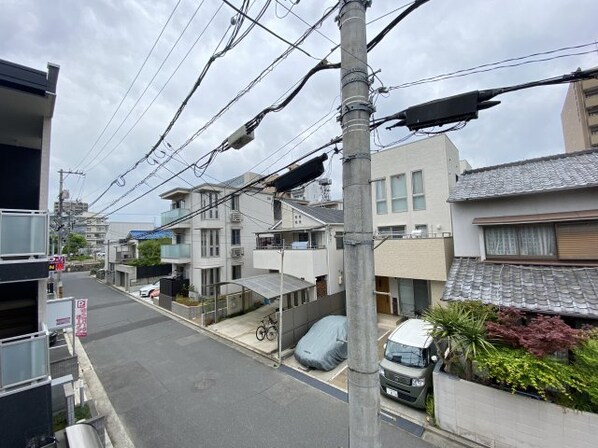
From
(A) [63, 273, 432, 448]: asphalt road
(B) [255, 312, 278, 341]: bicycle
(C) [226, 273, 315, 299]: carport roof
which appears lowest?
(A) [63, 273, 432, 448]: asphalt road

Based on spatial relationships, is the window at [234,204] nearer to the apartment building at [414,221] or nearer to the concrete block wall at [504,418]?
the apartment building at [414,221]

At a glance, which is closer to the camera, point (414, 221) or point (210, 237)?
point (414, 221)

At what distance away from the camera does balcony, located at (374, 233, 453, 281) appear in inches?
394

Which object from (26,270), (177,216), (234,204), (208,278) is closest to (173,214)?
(177,216)

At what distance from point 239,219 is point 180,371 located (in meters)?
13.2

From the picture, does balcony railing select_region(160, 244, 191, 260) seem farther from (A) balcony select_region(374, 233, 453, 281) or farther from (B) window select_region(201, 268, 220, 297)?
(A) balcony select_region(374, 233, 453, 281)

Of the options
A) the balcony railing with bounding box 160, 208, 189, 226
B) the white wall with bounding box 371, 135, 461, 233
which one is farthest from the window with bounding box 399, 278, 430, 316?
the balcony railing with bounding box 160, 208, 189, 226

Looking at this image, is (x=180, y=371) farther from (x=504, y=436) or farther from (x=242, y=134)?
(x=504, y=436)

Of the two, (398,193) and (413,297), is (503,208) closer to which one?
(398,193)

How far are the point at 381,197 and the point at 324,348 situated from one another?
808 cm

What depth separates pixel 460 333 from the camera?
5516 mm

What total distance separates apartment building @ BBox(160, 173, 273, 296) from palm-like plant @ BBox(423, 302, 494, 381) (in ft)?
48.7

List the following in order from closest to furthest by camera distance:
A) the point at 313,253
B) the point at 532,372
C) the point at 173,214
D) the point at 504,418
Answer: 1. the point at 532,372
2. the point at 504,418
3. the point at 313,253
4. the point at 173,214

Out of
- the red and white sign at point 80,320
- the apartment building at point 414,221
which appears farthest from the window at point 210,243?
the apartment building at point 414,221
